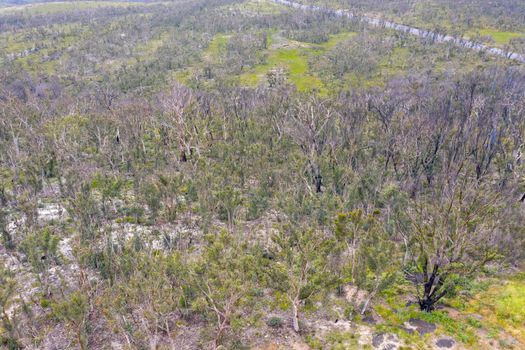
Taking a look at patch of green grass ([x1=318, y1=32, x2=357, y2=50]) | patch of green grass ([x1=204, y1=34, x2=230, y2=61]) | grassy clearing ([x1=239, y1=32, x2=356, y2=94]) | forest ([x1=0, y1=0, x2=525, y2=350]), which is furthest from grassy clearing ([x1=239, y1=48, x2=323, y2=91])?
forest ([x1=0, y1=0, x2=525, y2=350])

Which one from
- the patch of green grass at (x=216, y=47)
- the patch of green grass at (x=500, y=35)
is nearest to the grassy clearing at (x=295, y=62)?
the patch of green grass at (x=216, y=47)

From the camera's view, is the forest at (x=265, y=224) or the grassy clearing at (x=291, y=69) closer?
the forest at (x=265, y=224)

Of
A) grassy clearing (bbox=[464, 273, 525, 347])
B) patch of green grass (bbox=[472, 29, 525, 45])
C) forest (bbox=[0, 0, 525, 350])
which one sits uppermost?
patch of green grass (bbox=[472, 29, 525, 45])

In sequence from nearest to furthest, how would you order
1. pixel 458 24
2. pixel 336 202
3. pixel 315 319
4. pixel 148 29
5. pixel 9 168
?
pixel 315 319, pixel 336 202, pixel 9 168, pixel 458 24, pixel 148 29

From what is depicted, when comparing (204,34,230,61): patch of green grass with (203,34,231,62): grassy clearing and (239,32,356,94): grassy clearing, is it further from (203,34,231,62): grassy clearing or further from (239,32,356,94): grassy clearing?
(239,32,356,94): grassy clearing

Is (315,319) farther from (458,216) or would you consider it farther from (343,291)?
(458,216)

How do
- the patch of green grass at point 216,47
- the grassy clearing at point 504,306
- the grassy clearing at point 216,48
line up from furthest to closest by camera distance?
1. the patch of green grass at point 216,47
2. the grassy clearing at point 216,48
3. the grassy clearing at point 504,306

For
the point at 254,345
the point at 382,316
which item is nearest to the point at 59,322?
the point at 254,345

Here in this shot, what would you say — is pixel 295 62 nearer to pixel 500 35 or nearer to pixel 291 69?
pixel 291 69

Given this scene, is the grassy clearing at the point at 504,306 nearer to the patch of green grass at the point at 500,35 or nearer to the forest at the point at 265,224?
the forest at the point at 265,224
